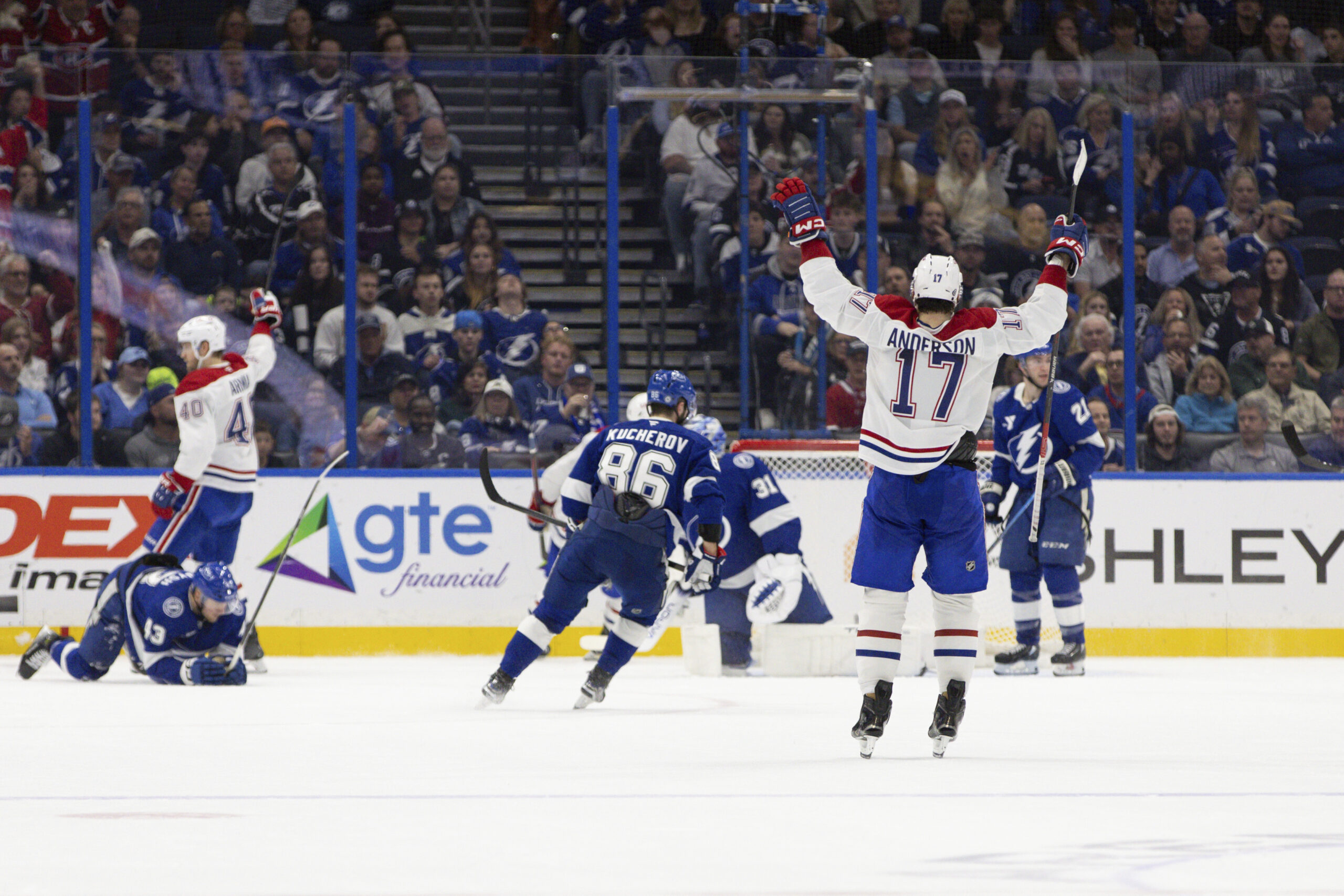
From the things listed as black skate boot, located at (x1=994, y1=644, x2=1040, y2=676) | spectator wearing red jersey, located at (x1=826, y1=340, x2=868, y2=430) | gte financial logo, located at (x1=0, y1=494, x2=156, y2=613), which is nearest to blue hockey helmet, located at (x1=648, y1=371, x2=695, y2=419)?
black skate boot, located at (x1=994, y1=644, x2=1040, y2=676)

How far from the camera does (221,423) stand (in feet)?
26.4

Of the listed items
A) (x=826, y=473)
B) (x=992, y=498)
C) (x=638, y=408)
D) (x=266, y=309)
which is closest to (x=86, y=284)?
(x=266, y=309)

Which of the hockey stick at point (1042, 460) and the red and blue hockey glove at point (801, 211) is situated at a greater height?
the red and blue hockey glove at point (801, 211)

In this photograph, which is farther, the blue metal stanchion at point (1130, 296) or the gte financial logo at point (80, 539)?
the blue metal stanchion at point (1130, 296)

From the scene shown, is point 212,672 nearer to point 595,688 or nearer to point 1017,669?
point 595,688

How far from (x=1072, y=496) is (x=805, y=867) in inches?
215

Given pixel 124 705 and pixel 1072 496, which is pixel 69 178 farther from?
pixel 1072 496

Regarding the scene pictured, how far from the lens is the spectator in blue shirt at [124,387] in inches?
358

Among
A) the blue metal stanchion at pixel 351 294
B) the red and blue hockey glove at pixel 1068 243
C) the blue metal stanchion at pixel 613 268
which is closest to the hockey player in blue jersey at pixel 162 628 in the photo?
the blue metal stanchion at pixel 351 294

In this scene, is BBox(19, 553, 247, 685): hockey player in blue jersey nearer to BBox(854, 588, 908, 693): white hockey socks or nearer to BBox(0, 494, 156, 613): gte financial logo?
BBox(0, 494, 156, 613): gte financial logo

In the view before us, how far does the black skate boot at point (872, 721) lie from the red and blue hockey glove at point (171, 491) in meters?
3.89

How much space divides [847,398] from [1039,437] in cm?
152

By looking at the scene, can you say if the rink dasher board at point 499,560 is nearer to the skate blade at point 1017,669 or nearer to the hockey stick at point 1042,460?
the skate blade at point 1017,669

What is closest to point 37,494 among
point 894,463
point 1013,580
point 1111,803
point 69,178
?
point 69,178
